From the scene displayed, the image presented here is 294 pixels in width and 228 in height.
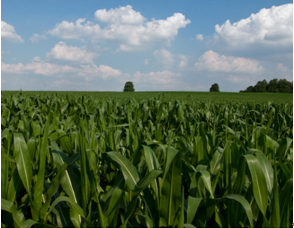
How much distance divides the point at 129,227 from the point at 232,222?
565 millimetres

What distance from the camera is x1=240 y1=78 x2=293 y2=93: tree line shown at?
8114 centimetres

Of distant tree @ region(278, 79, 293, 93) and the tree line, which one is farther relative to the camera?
the tree line

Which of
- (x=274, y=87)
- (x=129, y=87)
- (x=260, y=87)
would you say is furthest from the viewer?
(x=129, y=87)

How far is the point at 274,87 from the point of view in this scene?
276 ft

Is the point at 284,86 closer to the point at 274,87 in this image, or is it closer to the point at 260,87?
the point at 274,87

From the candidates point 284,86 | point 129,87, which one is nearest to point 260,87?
point 284,86

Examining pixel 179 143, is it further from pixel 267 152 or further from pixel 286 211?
pixel 286 211

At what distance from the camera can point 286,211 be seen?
4.25 ft

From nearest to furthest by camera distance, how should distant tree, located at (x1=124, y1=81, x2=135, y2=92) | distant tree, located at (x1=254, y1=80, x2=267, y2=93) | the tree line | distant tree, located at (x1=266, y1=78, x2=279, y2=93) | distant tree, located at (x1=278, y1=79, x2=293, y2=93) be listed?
distant tree, located at (x1=278, y1=79, x2=293, y2=93) < the tree line < distant tree, located at (x1=266, y1=78, x2=279, y2=93) < distant tree, located at (x1=254, y1=80, x2=267, y2=93) < distant tree, located at (x1=124, y1=81, x2=135, y2=92)

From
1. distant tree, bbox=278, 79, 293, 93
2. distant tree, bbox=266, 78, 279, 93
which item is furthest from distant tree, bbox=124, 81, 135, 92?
distant tree, bbox=278, 79, 293, 93

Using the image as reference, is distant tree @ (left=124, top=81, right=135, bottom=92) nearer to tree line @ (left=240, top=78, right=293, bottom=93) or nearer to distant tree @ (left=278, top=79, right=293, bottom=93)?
tree line @ (left=240, top=78, right=293, bottom=93)

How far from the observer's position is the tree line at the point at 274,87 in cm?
8114

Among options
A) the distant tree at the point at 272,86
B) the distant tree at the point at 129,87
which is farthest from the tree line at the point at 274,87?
the distant tree at the point at 129,87

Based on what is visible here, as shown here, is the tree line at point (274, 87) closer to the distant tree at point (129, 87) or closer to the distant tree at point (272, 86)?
the distant tree at point (272, 86)
